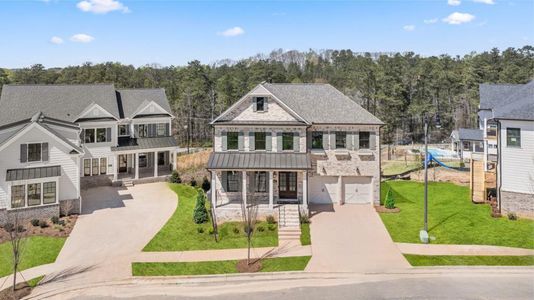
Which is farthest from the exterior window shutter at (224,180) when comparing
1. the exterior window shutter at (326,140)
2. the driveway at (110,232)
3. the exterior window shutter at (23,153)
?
the exterior window shutter at (23,153)

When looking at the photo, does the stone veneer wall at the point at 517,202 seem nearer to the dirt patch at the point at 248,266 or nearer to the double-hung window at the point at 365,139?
the double-hung window at the point at 365,139

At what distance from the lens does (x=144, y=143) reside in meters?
36.3

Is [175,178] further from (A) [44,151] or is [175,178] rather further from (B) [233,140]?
(A) [44,151]

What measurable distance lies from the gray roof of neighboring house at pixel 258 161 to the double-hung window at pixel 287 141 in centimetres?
58

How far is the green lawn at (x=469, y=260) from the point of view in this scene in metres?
18.4

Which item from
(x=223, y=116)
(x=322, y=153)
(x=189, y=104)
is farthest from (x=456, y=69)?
(x=223, y=116)

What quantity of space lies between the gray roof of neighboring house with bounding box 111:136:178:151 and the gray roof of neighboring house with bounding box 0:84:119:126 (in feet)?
8.98

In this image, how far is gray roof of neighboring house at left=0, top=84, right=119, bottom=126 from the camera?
33.3m

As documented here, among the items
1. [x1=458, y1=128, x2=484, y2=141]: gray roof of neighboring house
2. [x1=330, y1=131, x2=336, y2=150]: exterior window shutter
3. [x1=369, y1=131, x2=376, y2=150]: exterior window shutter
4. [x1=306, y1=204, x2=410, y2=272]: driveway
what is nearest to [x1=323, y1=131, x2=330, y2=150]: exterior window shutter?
[x1=330, y1=131, x2=336, y2=150]: exterior window shutter

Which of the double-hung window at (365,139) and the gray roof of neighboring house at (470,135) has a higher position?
the gray roof of neighboring house at (470,135)

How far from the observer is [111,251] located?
68.3ft

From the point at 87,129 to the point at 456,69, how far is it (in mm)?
65270

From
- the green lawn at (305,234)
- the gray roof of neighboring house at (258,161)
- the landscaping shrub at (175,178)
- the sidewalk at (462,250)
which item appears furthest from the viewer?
the landscaping shrub at (175,178)

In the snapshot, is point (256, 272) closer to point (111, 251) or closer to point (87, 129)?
point (111, 251)
